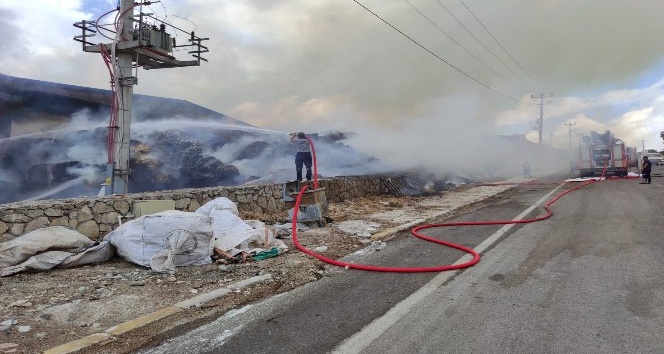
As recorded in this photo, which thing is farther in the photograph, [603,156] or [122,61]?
[603,156]

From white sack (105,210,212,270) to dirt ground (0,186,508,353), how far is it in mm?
169

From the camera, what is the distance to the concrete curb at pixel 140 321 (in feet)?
10.3

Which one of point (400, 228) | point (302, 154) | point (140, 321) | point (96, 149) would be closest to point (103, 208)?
point (140, 321)

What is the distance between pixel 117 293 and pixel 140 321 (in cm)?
91

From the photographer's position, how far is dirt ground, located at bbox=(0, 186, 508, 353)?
3.39 meters

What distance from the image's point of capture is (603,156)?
2612cm

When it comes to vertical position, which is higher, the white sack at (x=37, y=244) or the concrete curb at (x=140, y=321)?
the white sack at (x=37, y=244)

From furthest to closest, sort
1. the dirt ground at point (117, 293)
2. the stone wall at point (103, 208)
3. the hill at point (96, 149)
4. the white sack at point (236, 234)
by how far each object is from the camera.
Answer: the hill at point (96, 149), the white sack at point (236, 234), the stone wall at point (103, 208), the dirt ground at point (117, 293)

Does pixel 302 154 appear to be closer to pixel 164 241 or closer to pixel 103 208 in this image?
pixel 103 208

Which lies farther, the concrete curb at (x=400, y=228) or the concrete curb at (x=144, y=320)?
the concrete curb at (x=400, y=228)

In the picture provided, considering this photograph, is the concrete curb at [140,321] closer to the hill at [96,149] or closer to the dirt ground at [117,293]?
the dirt ground at [117,293]

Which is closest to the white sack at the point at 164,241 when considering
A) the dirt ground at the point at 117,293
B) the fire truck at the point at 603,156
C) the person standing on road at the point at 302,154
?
the dirt ground at the point at 117,293

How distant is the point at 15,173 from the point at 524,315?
13.9m

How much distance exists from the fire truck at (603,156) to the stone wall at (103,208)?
23.6 meters
